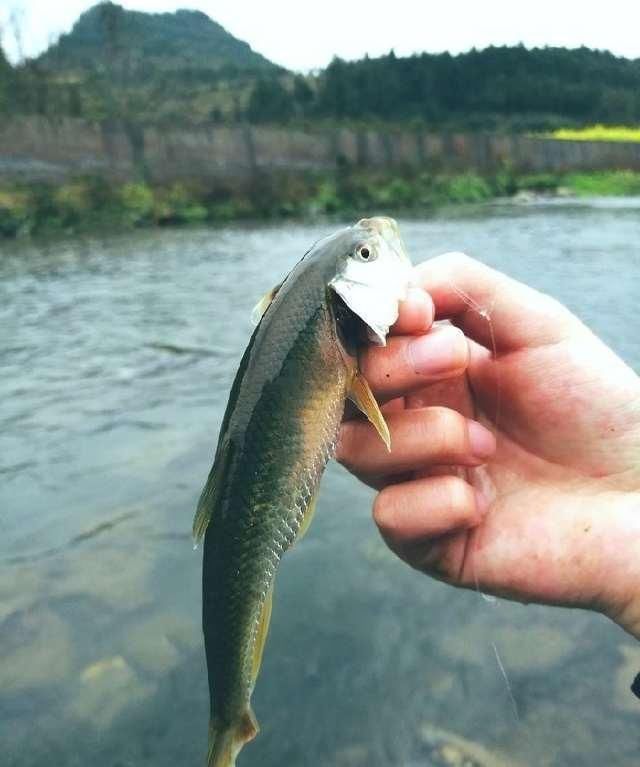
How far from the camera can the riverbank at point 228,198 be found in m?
29.0

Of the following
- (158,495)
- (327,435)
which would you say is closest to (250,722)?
(327,435)

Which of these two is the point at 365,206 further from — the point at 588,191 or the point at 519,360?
the point at 519,360

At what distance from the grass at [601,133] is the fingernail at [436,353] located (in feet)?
234

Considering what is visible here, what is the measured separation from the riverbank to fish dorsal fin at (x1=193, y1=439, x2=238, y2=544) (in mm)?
27132

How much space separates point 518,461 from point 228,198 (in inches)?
1257

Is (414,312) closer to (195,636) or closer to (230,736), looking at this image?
(230,736)

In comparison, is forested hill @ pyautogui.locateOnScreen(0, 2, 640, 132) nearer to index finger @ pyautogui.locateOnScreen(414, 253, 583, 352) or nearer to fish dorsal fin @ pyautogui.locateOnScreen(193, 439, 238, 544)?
index finger @ pyautogui.locateOnScreen(414, 253, 583, 352)


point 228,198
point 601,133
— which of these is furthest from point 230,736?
point 601,133

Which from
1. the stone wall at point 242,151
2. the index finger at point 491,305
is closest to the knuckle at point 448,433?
the index finger at point 491,305

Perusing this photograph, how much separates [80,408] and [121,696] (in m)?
4.64

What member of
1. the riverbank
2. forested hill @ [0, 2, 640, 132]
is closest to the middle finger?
the riverbank

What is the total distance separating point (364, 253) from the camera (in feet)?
6.95

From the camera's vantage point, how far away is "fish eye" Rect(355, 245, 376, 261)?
6.92ft

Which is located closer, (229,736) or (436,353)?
(229,736)
